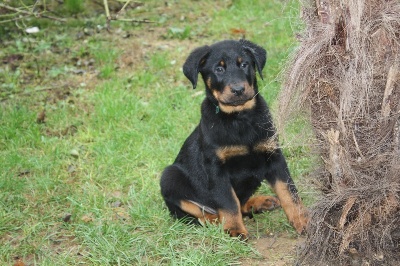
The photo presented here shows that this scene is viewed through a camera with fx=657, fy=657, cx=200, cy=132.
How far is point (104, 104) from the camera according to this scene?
6730 mm

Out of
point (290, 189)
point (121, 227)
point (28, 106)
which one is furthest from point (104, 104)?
point (290, 189)

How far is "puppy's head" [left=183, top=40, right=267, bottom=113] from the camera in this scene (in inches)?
176

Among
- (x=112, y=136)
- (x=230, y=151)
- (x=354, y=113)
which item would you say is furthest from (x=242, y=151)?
(x=112, y=136)

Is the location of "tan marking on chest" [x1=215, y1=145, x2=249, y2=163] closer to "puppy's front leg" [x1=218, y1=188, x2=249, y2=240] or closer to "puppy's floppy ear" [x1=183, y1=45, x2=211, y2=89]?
"puppy's front leg" [x1=218, y1=188, x2=249, y2=240]

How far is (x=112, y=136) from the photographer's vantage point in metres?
6.22

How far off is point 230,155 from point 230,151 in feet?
0.11

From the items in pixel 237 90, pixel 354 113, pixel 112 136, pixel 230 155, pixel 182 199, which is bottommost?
pixel 112 136

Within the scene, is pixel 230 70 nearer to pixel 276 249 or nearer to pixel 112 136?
pixel 276 249

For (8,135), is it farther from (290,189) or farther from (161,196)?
(290,189)

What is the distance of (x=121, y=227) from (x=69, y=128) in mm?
2169

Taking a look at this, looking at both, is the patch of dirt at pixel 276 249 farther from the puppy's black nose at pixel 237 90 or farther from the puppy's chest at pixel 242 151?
the puppy's black nose at pixel 237 90

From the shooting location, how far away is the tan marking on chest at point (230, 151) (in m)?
4.44

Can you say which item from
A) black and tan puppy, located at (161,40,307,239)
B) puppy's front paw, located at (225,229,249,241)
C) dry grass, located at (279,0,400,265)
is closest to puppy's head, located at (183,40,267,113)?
black and tan puppy, located at (161,40,307,239)

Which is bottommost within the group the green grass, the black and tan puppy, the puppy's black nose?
the green grass
